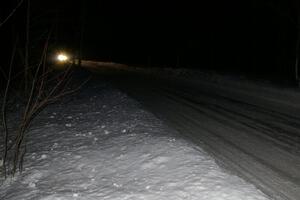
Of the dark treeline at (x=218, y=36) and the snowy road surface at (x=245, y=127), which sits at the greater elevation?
the dark treeline at (x=218, y=36)

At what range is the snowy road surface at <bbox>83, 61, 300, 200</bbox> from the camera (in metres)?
7.11

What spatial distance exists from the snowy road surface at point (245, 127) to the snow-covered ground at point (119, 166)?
622 mm

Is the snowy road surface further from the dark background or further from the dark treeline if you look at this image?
the dark treeline

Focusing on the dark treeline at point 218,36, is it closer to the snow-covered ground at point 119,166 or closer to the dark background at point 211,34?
the dark background at point 211,34

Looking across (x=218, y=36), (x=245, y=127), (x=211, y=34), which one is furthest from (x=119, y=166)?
(x=218, y=36)

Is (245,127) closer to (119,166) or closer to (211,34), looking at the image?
(119,166)

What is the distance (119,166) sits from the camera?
24.9 feet

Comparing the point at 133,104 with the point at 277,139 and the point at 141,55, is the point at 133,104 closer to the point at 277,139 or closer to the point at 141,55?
the point at 277,139

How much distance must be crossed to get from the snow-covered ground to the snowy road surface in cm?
62

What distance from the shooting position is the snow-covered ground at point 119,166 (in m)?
6.16

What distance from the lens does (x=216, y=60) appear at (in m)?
44.1

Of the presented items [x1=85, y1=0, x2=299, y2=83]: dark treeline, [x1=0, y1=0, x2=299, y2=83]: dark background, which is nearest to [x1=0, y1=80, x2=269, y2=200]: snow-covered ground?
[x1=0, y1=0, x2=299, y2=83]: dark background

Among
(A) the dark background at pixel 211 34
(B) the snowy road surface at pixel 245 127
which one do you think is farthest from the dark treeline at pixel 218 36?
(B) the snowy road surface at pixel 245 127

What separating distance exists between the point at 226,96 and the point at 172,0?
1092 inches
